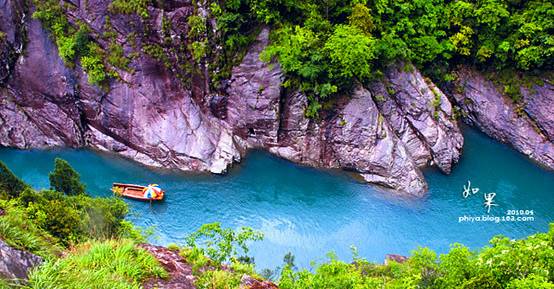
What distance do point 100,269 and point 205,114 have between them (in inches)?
868

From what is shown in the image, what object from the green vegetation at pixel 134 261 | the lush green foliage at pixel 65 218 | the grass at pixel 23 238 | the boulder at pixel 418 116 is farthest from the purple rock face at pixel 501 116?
the grass at pixel 23 238

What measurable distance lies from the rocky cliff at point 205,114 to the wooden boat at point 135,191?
2786mm

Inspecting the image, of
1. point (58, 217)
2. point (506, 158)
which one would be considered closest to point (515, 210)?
point (506, 158)

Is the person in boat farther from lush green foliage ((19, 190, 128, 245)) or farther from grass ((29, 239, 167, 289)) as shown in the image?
grass ((29, 239, 167, 289))

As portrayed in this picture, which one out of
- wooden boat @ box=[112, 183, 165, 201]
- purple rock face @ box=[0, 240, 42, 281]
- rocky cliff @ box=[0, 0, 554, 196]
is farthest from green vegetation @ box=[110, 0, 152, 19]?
purple rock face @ box=[0, 240, 42, 281]

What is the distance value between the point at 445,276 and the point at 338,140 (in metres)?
16.5

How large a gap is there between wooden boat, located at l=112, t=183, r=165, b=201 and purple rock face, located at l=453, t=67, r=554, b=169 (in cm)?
2250

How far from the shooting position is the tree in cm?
2188

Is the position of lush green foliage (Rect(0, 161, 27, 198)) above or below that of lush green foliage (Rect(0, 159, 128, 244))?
above

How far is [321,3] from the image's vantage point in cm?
2933

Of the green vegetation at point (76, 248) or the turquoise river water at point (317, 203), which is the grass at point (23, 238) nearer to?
the green vegetation at point (76, 248)

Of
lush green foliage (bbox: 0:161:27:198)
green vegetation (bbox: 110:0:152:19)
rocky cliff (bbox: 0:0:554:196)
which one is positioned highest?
green vegetation (bbox: 110:0:152:19)

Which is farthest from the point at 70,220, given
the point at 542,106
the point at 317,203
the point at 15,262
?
the point at 542,106

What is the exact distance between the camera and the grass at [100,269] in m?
9.04
